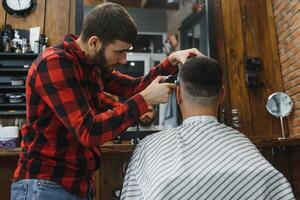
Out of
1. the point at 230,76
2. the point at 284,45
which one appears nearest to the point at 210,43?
the point at 230,76

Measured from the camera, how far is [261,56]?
330 centimetres

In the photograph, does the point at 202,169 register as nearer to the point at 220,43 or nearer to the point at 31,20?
the point at 220,43

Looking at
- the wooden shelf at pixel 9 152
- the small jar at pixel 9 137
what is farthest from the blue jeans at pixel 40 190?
the small jar at pixel 9 137

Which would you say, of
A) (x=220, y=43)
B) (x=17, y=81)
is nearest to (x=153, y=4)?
(x=220, y=43)

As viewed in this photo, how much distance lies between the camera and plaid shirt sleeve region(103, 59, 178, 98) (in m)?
1.83

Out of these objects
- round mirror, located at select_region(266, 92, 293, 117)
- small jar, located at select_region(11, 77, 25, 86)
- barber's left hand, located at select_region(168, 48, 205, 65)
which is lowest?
round mirror, located at select_region(266, 92, 293, 117)

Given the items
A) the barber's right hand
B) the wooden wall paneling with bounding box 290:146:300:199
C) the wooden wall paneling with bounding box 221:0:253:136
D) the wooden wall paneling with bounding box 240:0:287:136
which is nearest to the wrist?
the barber's right hand

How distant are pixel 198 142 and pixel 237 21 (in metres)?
2.25

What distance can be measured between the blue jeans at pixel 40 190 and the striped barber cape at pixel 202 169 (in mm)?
283

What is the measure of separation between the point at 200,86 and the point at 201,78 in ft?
0.11

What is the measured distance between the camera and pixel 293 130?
10.3 ft

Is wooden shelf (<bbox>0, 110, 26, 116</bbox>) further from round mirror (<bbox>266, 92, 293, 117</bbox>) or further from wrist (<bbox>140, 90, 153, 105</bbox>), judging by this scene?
round mirror (<bbox>266, 92, 293, 117</bbox>)

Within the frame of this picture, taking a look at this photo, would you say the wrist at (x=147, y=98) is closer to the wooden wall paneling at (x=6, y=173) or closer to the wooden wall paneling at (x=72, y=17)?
the wooden wall paneling at (x=6, y=173)

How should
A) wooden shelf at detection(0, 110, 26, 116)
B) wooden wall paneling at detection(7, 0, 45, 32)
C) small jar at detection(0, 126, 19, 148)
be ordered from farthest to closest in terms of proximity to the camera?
wooden wall paneling at detection(7, 0, 45, 32)
wooden shelf at detection(0, 110, 26, 116)
small jar at detection(0, 126, 19, 148)
